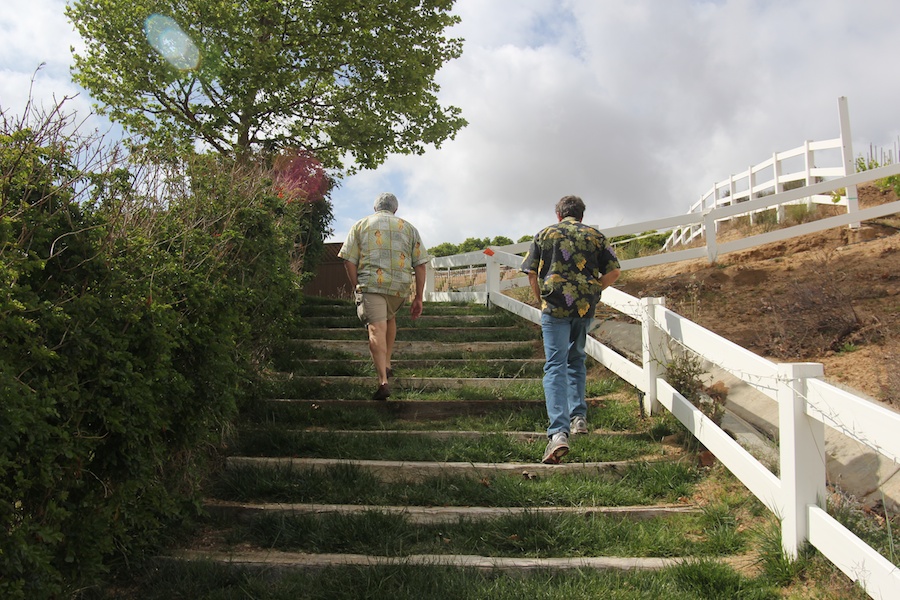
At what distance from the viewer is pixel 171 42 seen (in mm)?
12586

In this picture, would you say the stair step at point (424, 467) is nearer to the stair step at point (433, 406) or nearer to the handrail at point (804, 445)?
the handrail at point (804, 445)

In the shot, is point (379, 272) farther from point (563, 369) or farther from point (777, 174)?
point (777, 174)

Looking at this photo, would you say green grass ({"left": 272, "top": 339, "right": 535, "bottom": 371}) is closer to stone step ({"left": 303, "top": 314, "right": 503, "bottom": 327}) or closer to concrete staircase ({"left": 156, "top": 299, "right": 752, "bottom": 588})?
concrete staircase ({"left": 156, "top": 299, "right": 752, "bottom": 588})

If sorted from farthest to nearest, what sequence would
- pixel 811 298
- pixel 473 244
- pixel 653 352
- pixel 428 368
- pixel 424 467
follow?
1. pixel 473 244
2. pixel 428 368
3. pixel 811 298
4. pixel 653 352
5. pixel 424 467

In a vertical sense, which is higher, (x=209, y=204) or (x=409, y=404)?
(x=209, y=204)

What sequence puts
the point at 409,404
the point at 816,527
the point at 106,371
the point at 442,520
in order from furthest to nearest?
the point at 409,404, the point at 442,520, the point at 816,527, the point at 106,371

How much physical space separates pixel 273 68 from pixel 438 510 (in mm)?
10528

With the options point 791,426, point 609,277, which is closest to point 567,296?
point 609,277

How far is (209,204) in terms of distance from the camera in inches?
182

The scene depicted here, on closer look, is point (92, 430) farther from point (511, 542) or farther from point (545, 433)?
point (545, 433)

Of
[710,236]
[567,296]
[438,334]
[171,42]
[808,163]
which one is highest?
[171,42]

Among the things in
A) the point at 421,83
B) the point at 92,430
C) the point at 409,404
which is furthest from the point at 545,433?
the point at 421,83

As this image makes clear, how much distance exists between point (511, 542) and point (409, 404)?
223 centimetres

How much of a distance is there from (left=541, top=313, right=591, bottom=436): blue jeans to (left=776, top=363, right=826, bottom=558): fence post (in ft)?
5.54
